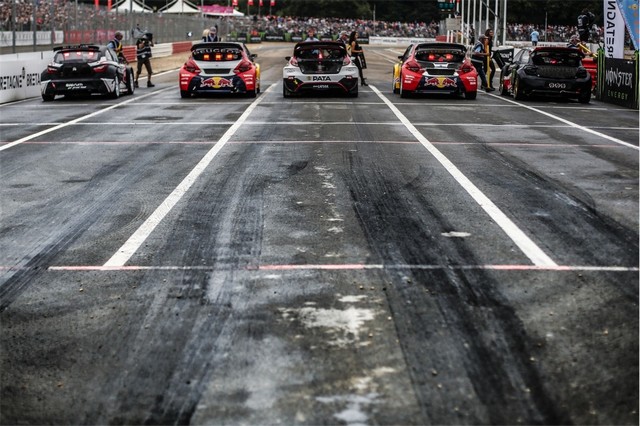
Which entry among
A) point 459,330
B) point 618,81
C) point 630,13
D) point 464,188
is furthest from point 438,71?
point 459,330

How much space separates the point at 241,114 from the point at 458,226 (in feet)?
39.8

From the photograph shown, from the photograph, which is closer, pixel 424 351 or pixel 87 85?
pixel 424 351

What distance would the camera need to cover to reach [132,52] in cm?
4934

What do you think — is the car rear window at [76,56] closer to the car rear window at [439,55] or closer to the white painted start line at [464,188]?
the car rear window at [439,55]

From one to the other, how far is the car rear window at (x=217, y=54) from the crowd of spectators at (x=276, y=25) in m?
6.45

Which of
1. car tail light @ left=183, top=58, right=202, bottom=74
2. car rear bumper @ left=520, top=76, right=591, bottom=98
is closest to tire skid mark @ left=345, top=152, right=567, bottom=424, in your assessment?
car rear bumper @ left=520, top=76, right=591, bottom=98

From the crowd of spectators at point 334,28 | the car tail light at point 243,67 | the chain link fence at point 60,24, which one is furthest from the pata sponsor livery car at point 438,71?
the crowd of spectators at point 334,28

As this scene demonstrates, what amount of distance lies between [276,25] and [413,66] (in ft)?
299

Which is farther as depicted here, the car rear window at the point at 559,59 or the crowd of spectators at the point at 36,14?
the crowd of spectators at the point at 36,14

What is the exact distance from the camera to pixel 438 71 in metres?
24.5

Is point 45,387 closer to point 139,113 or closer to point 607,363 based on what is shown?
point 607,363

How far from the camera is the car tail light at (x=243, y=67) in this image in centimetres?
2453

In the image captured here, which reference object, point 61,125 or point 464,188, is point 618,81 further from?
point 464,188

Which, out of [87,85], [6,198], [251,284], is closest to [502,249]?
[251,284]
